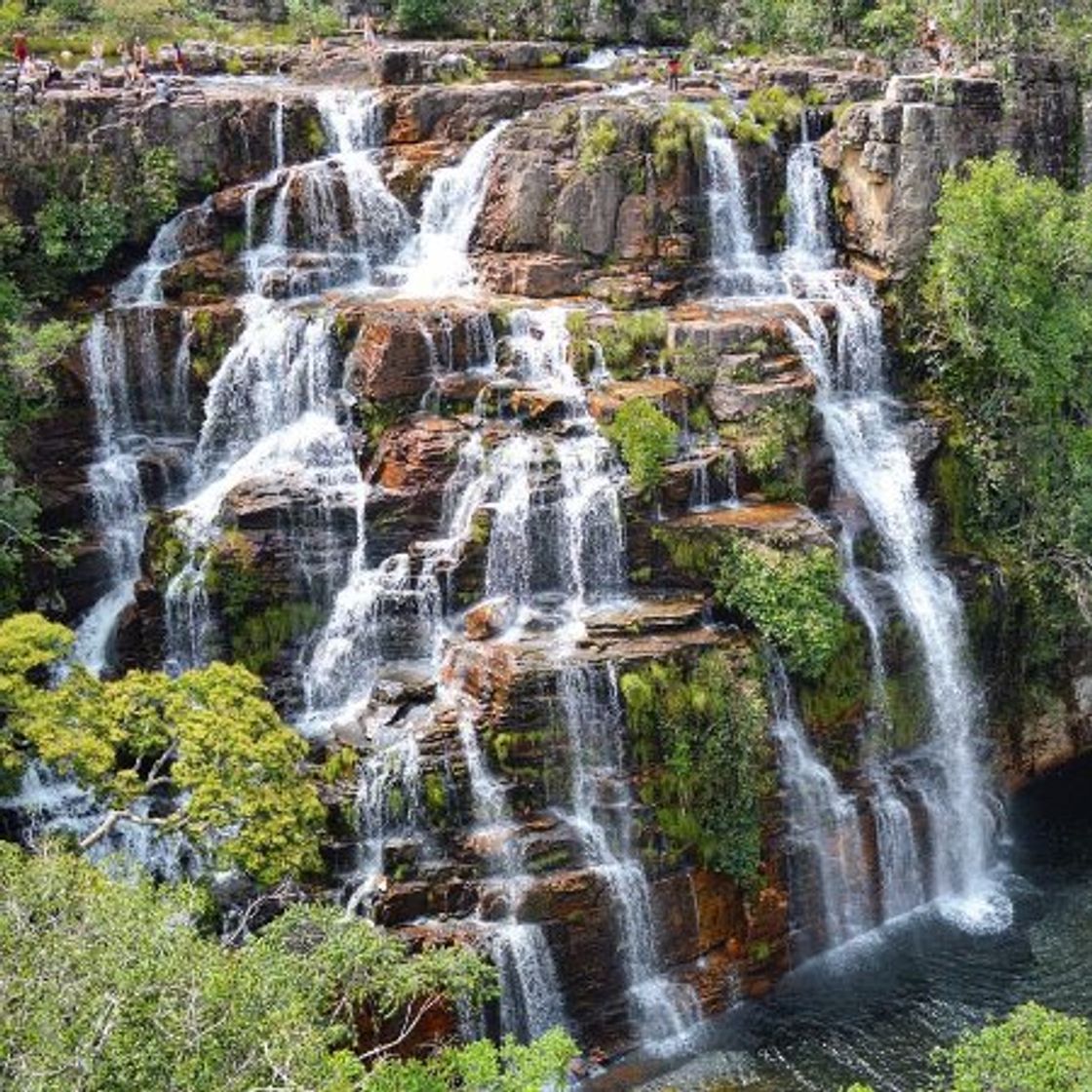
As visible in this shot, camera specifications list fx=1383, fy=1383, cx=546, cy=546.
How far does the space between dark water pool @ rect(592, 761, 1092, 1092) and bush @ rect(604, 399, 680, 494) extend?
9812mm

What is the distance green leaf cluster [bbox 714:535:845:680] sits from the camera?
85.9 feet

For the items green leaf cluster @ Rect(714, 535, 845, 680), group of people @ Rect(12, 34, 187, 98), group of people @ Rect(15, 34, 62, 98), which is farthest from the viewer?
group of people @ Rect(12, 34, 187, 98)

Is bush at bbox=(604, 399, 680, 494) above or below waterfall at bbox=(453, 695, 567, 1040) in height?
above

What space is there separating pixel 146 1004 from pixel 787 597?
51.5ft

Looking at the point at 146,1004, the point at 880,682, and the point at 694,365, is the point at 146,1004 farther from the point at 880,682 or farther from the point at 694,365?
the point at 694,365

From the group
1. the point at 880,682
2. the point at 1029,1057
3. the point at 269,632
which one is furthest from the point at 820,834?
the point at 269,632

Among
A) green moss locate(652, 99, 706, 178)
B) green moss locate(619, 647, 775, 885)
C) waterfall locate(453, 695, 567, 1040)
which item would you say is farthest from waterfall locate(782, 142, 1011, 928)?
waterfall locate(453, 695, 567, 1040)

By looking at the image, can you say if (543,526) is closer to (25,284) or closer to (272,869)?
(272,869)

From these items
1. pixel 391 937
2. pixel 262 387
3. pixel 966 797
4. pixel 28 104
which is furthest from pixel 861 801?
pixel 28 104

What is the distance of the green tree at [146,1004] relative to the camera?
1284 cm

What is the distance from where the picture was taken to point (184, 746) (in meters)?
21.2

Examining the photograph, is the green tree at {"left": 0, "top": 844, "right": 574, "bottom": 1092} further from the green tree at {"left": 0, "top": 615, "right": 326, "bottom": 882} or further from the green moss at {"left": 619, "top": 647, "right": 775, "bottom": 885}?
the green moss at {"left": 619, "top": 647, "right": 775, "bottom": 885}

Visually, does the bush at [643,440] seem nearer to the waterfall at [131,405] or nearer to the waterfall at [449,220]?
the waterfall at [449,220]

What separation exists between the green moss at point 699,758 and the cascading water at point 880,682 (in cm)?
170
